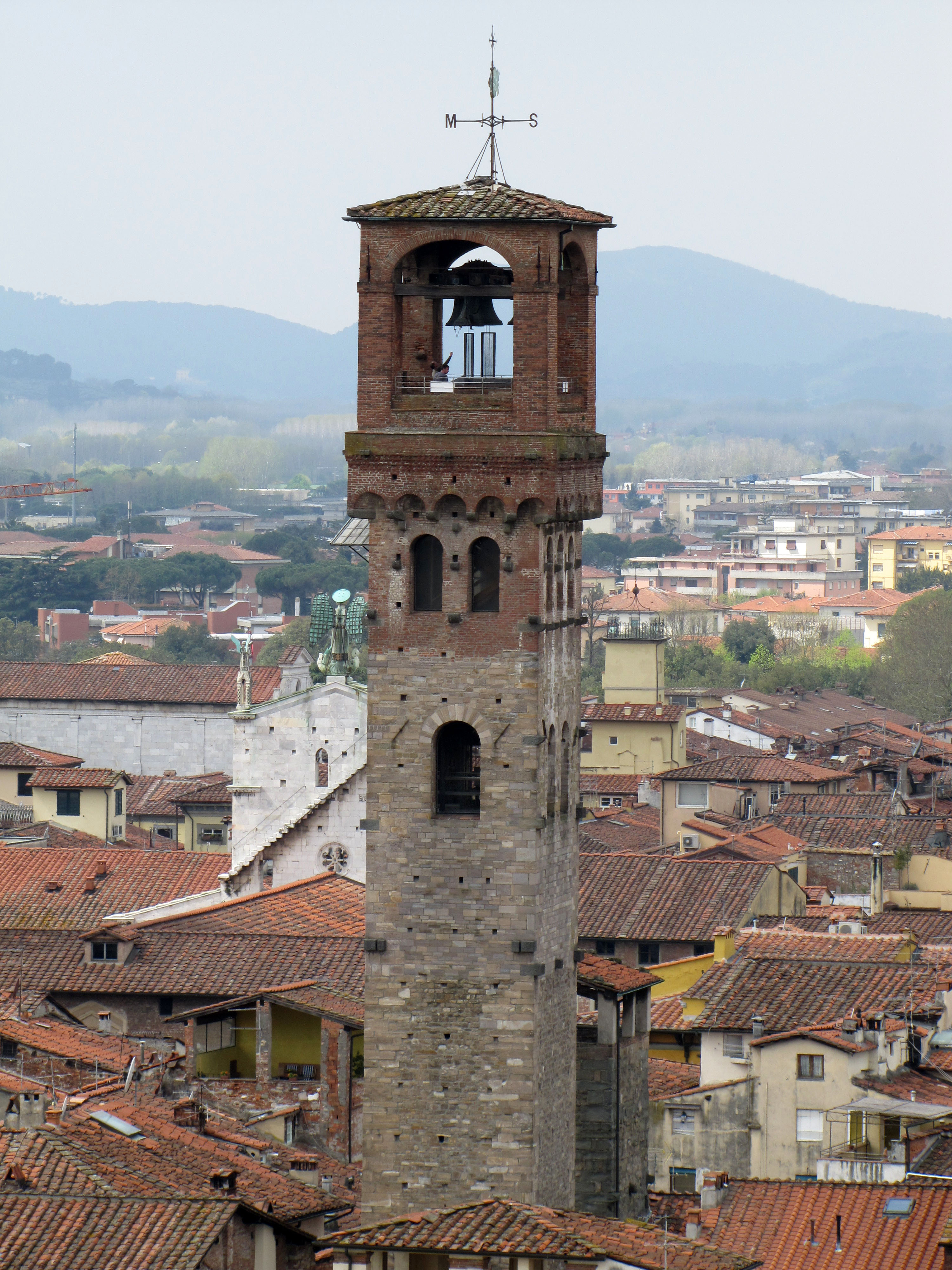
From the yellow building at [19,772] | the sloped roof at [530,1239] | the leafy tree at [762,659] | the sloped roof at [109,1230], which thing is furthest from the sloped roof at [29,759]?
the sloped roof at [530,1239]

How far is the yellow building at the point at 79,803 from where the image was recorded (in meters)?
67.6

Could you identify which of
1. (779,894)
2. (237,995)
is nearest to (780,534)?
(779,894)

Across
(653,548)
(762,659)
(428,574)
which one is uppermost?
(428,574)

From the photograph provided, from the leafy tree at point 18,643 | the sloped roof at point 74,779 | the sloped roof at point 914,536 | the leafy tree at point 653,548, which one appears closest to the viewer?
the sloped roof at point 74,779

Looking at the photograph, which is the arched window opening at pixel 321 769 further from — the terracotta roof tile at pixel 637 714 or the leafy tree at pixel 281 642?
the leafy tree at pixel 281 642

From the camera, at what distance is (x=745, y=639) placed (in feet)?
418

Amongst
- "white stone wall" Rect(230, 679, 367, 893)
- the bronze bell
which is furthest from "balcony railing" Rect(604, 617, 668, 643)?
the bronze bell

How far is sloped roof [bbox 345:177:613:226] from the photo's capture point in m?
31.2

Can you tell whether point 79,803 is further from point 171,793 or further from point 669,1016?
point 669,1016

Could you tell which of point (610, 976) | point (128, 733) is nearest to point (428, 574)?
point (610, 976)

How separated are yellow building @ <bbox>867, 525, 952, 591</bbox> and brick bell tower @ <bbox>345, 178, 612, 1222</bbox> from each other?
14980cm

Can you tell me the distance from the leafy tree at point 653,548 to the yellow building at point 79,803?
126 m

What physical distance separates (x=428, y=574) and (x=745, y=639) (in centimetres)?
9640

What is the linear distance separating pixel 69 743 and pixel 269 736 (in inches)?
1317
